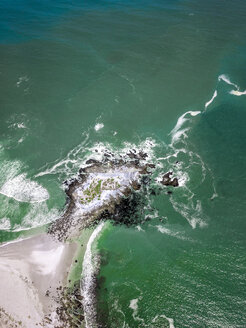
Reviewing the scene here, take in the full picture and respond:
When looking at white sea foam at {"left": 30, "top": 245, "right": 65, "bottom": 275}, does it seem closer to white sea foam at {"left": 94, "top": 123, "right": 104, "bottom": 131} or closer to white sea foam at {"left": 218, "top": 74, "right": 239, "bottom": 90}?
white sea foam at {"left": 94, "top": 123, "right": 104, "bottom": 131}

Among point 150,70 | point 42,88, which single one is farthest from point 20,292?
point 150,70

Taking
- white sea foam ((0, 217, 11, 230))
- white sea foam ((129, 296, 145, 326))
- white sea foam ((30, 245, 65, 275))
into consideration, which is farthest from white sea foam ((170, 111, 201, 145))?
white sea foam ((0, 217, 11, 230))

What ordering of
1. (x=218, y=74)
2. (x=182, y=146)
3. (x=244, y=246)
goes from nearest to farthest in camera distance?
(x=244, y=246) < (x=182, y=146) < (x=218, y=74)

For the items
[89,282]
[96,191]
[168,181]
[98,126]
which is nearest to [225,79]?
[98,126]

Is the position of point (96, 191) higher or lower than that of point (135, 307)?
higher

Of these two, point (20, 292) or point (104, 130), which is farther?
point (104, 130)

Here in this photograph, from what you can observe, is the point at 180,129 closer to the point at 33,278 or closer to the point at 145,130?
the point at 145,130

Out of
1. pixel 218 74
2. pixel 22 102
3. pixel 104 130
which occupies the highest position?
pixel 218 74

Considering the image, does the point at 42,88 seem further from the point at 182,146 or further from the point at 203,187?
the point at 203,187
